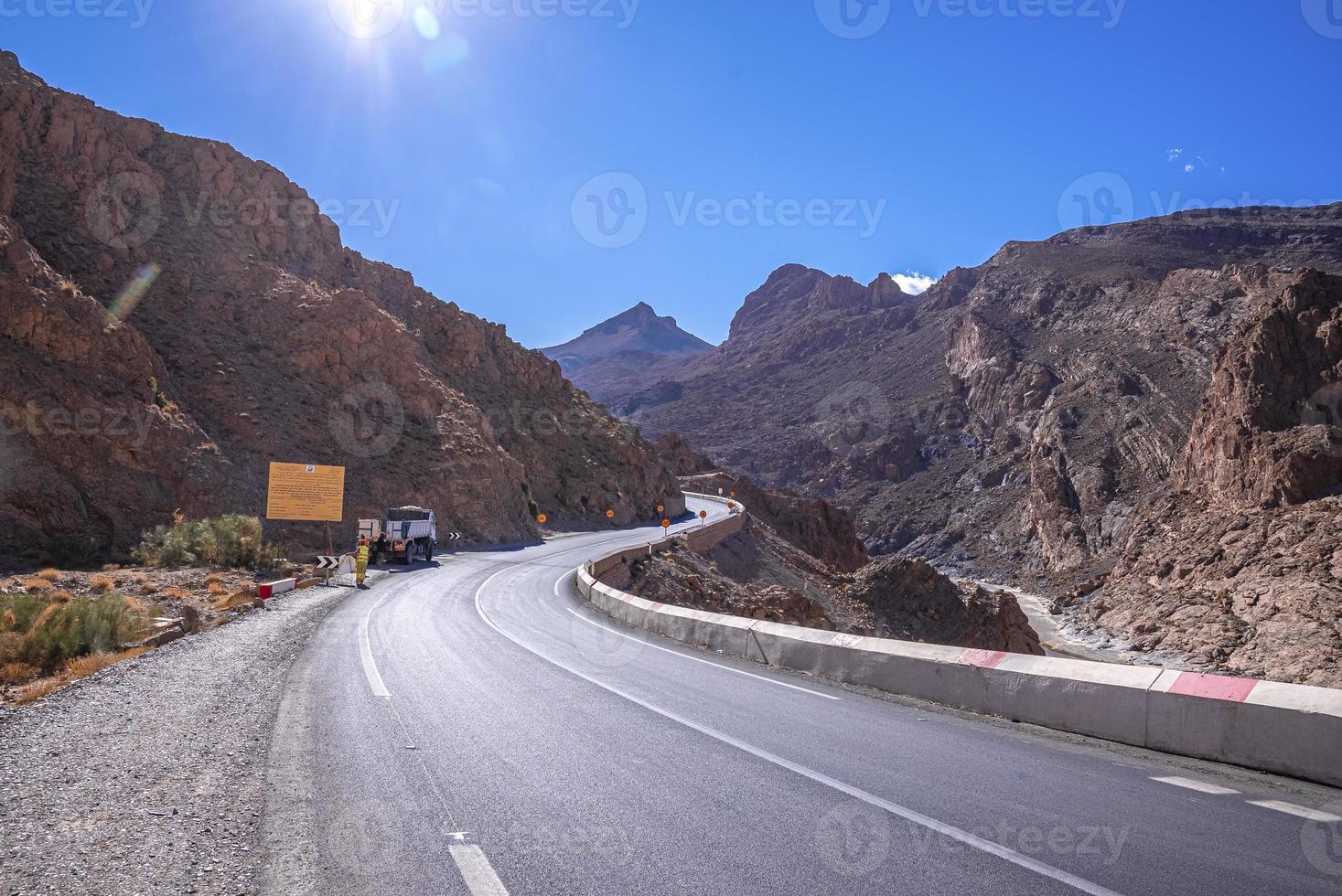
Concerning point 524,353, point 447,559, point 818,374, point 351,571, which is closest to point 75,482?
point 351,571

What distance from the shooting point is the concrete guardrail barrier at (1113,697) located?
20.1 ft

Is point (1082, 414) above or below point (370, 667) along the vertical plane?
above

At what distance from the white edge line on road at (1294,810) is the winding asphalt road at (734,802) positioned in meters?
0.02

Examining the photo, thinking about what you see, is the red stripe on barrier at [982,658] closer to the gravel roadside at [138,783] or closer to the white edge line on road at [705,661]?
the white edge line on road at [705,661]

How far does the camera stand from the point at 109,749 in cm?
639

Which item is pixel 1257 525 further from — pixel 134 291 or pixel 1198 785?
pixel 134 291

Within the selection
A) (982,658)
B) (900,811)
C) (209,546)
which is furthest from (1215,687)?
(209,546)

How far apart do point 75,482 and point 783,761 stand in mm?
32348

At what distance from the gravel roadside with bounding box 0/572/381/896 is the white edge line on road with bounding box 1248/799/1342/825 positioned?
19.9ft

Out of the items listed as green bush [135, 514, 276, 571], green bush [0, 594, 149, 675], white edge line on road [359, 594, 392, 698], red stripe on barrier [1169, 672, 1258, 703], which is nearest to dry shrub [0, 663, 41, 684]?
green bush [0, 594, 149, 675]

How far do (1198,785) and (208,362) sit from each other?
4527 centimetres

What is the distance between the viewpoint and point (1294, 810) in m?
5.24

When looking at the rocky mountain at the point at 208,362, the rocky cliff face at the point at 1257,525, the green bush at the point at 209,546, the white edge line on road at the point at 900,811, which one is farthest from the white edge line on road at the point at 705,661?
the rocky mountain at the point at 208,362

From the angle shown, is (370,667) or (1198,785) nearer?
(1198,785)
